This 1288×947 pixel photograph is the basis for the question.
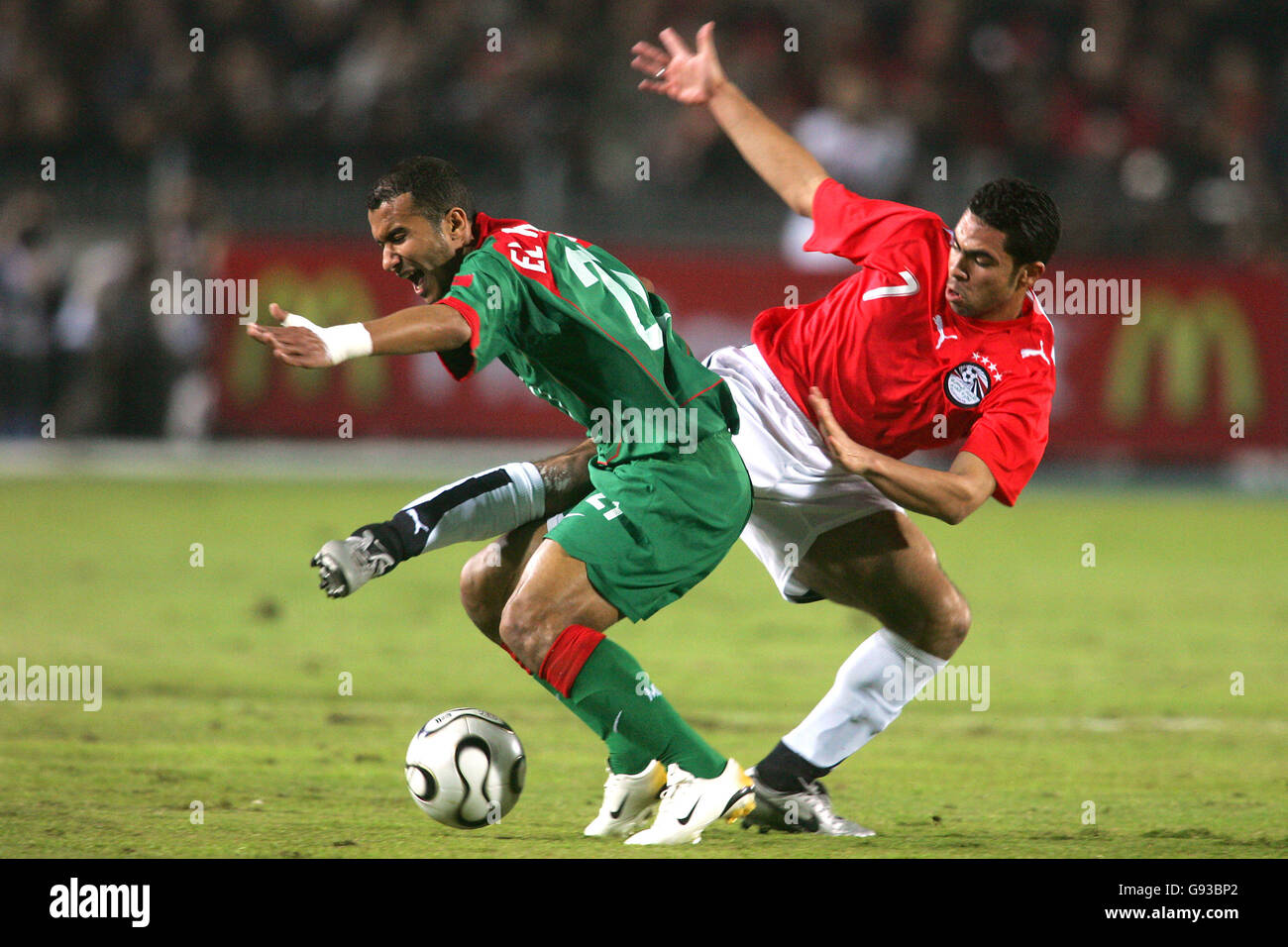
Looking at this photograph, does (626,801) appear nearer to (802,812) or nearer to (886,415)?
(802,812)

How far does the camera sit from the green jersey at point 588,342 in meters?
4.19

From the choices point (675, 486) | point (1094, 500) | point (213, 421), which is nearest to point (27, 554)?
point (213, 421)

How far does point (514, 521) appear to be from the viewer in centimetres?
491

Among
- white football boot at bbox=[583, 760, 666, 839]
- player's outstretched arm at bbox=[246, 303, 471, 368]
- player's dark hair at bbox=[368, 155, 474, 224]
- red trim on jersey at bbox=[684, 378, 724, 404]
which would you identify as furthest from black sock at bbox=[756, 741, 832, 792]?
player's dark hair at bbox=[368, 155, 474, 224]

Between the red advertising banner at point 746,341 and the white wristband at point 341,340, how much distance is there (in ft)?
33.5

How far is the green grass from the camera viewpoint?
15.3ft

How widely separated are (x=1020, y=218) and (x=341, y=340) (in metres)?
2.02

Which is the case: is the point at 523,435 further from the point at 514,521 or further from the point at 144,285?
the point at 514,521

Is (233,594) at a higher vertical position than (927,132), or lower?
lower

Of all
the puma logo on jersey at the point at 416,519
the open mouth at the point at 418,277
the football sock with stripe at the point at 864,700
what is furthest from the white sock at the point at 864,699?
the open mouth at the point at 418,277

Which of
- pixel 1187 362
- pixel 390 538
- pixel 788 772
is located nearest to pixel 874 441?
pixel 788 772

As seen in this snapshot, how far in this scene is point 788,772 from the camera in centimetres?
488

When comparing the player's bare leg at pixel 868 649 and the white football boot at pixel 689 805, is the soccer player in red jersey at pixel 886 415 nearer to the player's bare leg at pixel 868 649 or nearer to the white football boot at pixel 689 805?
the player's bare leg at pixel 868 649

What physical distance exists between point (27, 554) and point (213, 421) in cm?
448
